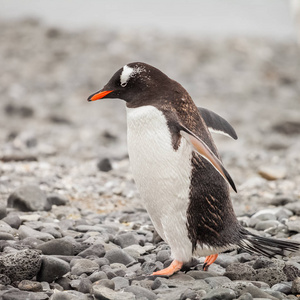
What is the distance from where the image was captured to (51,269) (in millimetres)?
2752

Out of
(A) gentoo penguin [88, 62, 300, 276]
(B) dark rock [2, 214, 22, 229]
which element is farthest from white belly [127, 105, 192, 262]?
(B) dark rock [2, 214, 22, 229]

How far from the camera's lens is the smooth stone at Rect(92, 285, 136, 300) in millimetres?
2459

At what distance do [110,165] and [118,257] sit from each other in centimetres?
309

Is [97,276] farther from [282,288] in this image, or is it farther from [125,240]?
[282,288]

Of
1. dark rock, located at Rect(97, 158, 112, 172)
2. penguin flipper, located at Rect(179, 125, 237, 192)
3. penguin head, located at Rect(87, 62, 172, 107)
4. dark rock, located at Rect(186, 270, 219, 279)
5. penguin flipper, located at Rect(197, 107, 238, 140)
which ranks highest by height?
penguin head, located at Rect(87, 62, 172, 107)

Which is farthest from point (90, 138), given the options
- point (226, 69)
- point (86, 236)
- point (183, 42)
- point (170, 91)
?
point (183, 42)

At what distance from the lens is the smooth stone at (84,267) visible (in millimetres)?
2867

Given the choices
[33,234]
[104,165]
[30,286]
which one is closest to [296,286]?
[30,286]

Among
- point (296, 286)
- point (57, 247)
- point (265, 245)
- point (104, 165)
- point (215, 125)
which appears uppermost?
point (215, 125)

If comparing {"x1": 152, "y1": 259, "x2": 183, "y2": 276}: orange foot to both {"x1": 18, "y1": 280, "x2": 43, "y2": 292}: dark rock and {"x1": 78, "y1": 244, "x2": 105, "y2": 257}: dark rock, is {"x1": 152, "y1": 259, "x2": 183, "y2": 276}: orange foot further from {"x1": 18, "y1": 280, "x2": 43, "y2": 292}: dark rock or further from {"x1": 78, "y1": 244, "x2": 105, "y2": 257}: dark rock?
{"x1": 18, "y1": 280, "x2": 43, "y2": 292}: dark rock

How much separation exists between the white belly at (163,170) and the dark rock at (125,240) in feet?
1.85

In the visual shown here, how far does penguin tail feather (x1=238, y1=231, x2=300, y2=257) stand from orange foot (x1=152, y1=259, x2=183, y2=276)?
1.21ft

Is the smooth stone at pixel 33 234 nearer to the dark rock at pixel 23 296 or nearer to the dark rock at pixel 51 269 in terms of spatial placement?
the dark rock at pixel 51 269

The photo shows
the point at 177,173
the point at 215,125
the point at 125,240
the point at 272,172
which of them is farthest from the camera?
the point at 272,172
